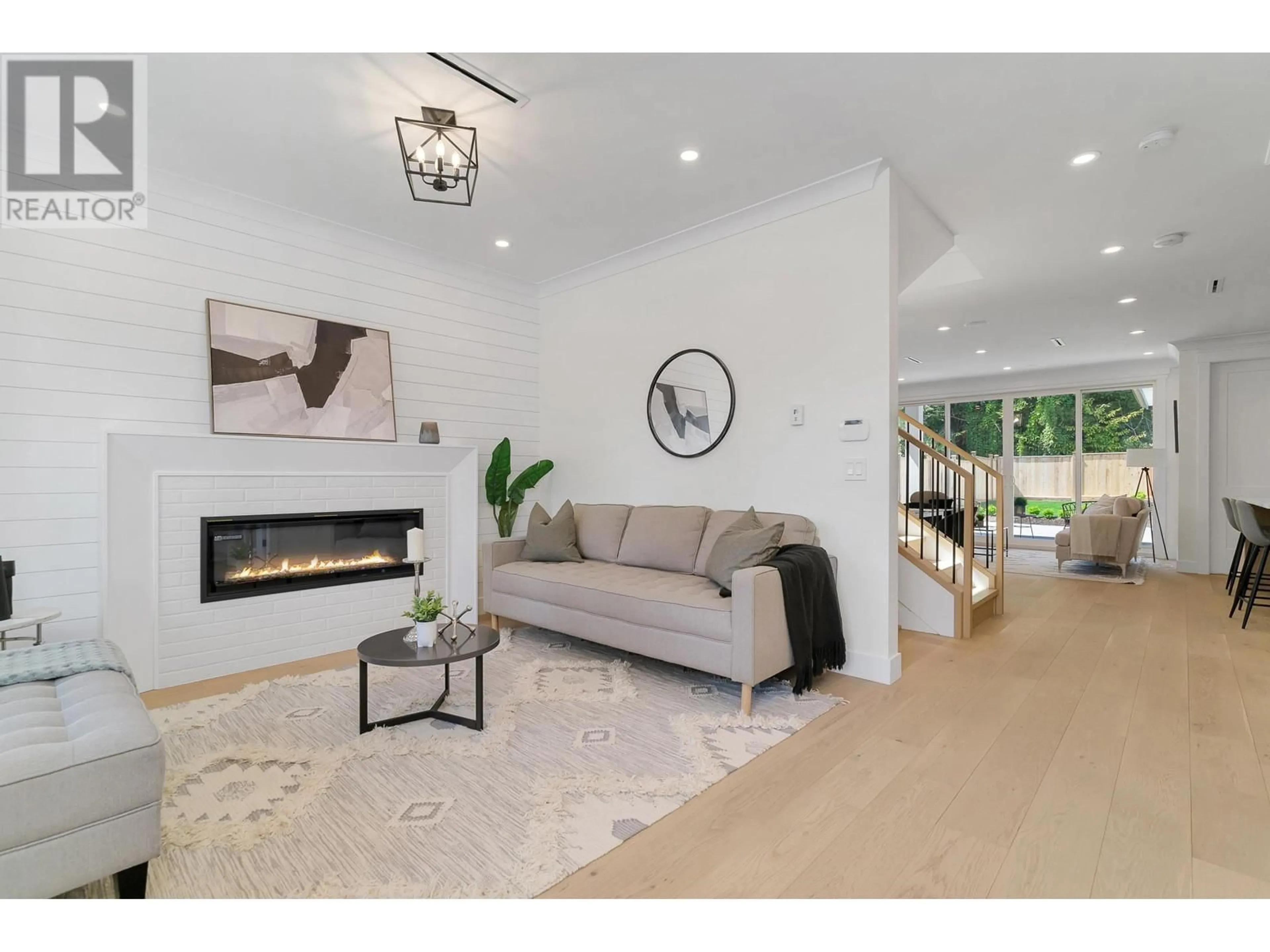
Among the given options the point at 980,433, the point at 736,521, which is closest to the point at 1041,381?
the point at 980,433

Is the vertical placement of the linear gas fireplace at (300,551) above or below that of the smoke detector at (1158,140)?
below

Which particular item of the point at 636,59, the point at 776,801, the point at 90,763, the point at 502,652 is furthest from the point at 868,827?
the point at 636,59

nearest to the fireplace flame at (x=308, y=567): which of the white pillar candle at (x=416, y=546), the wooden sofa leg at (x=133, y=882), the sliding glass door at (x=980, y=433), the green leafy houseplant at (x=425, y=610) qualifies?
the white pillar candle at (x=416, y=546)

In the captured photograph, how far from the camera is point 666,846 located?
179cm

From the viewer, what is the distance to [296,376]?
373 cm

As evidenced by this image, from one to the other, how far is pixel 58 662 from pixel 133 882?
0.97 meters

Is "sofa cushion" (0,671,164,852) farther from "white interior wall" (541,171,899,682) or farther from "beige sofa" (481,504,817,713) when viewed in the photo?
"white interior wall" (541,171,899,682)

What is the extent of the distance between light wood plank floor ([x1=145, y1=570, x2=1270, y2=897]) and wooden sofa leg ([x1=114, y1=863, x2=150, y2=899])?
41.3 inches

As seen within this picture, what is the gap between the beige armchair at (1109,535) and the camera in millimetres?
6547

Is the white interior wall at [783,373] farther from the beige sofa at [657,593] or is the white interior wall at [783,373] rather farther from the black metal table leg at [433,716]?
the black metal table leg at [433,716]

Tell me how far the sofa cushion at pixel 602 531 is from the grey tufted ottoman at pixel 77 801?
2874mm

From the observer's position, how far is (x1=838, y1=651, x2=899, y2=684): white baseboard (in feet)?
10.6
